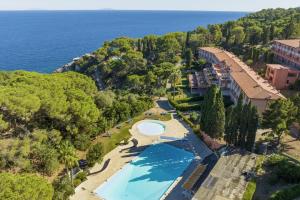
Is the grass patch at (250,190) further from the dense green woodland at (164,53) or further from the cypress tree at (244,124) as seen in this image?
the dense green woodland at (164,53)

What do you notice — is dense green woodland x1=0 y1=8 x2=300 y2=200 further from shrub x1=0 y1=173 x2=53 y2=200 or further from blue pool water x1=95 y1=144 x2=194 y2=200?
blue pool water x1=95 y1=144 x2=194 y2=200

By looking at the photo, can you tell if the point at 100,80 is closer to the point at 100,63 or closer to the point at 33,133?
the point at 100,63

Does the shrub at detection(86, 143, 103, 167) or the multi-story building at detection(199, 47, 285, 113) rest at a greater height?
the multi-story building at detection(199, 47, 285, 113)

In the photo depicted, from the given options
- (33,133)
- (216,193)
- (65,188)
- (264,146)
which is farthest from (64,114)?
(264,146)

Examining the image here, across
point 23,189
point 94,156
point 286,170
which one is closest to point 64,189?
Result: point 94,156

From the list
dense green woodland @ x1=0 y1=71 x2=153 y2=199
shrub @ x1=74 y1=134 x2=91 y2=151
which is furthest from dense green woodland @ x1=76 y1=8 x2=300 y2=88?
shrub @ x1=74 y1=134 x2=91 y2=151

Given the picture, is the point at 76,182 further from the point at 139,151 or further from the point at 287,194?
the point at 287,194

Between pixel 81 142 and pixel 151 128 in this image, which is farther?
pixel 151 128
